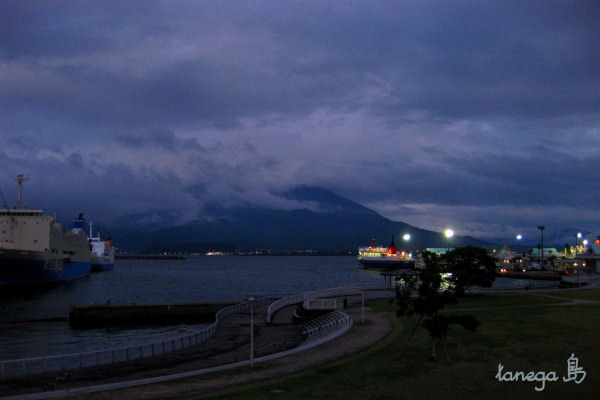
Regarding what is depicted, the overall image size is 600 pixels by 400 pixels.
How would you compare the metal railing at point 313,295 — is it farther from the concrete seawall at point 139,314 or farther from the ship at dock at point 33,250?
the ship at dock at point 33,250

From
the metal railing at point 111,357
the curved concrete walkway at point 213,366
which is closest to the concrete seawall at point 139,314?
the curved concrete walkway at point 213,366

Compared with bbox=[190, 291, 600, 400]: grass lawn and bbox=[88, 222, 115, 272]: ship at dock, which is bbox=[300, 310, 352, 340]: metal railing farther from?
bbox=[88, 222, 115, 272]: ship at dock

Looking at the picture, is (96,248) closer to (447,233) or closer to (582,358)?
(447,233)

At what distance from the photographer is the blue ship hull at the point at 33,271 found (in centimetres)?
9727

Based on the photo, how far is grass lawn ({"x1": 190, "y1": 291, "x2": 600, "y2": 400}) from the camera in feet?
62.2

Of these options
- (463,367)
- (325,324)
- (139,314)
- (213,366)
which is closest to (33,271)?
(139,314)

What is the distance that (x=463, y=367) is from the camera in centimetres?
2295

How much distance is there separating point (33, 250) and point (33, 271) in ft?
26.3

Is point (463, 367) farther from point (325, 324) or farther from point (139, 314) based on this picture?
point (139, 314)

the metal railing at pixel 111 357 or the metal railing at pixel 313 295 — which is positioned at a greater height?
the metal railing at pixel 313 295

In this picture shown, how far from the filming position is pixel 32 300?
8238cm

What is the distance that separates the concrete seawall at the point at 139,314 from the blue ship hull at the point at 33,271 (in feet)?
164

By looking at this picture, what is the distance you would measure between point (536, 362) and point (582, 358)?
224cm

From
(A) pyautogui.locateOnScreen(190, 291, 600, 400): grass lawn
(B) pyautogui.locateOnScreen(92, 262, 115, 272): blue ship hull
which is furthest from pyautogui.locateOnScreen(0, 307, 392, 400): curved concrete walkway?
(B) pyautogui.locateOnScreen(92, 262, 115, 272): blue ship hull
